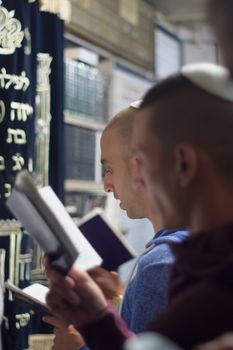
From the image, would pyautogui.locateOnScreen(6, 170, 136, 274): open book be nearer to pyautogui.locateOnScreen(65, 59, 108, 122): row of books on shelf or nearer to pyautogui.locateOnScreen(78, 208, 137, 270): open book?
pyautogui.locateOnScreen(78, 208, 137, 270): open book

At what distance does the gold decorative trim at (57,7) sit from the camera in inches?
102

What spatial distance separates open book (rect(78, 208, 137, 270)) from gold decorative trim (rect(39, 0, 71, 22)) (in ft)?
5.88

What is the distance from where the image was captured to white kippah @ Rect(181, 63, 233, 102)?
710 mm

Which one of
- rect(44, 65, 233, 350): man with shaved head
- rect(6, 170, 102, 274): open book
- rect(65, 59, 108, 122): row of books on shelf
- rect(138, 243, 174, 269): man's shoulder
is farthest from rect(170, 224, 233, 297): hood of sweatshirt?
rect(65, 59, 108, 122): row of books on shelf

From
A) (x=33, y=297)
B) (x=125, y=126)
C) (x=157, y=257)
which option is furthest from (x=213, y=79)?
(x=125, y=126)

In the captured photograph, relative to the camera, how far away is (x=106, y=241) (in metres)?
0.98

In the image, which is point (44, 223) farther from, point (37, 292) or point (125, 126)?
point (125, 126)

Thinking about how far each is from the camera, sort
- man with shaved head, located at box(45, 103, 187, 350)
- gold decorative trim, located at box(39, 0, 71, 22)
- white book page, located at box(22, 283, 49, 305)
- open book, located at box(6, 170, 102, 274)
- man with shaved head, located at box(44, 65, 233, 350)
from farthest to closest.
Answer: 1. gold decorative trim, located at box(39, 0, 71, 22)
2. white book page, located at box(22, 283, 49, 305)
3. man with shaved head, located at box(45, 103, 187, 350)
4. open book, located at box(6, 170, 102, 274)
5. man with shaved head, located at box(44, 65, 233, 350)

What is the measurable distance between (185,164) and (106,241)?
0.32m

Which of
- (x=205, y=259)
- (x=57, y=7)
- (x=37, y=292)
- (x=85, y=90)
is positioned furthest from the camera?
(x=85, y=90)

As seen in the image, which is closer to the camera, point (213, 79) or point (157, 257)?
point (213, 79)

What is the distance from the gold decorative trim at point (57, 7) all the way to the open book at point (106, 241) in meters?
1.79

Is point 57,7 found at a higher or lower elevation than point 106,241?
higher

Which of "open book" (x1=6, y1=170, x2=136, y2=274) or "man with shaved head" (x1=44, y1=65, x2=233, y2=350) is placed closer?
"man with shaved head" (x1=44, y1=65, x2=233, y2=350)
